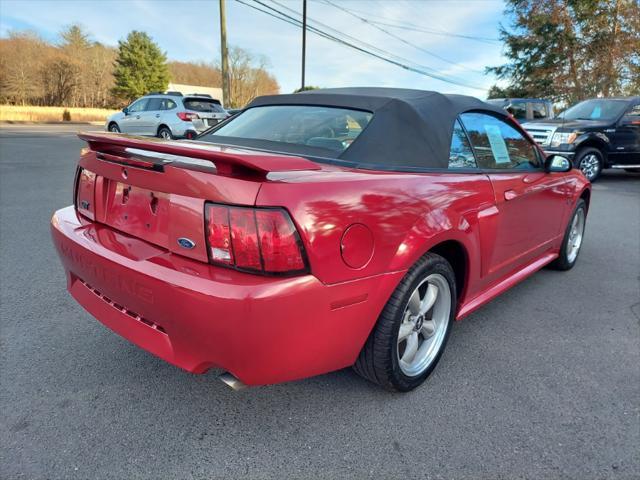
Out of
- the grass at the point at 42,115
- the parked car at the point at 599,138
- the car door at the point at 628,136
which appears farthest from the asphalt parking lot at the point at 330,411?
the grass at the point at 42,115

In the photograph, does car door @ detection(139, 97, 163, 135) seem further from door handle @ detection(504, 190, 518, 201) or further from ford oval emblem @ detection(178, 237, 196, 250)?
ford oval emblem @ detection(178, 237, 196, 250)

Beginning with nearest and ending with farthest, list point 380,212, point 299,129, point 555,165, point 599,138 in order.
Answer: point 380,212, point 299,129, point 555,165, point 599,138

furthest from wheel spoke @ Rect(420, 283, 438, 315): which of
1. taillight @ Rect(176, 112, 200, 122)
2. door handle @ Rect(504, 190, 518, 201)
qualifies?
taillight @ Rect(176, 112, 200, 122)

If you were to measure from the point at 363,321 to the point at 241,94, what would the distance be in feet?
241

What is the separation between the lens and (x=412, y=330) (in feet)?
7.52

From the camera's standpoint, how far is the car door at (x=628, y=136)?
31.7 ft

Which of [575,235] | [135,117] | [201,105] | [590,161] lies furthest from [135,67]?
[575,235]

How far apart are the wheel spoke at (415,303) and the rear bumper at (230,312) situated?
34 centimetres

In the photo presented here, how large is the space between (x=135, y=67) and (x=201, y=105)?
4811 cm

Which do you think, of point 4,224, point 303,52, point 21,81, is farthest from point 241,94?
point 4,224

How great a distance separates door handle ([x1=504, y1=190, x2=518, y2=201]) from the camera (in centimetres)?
276

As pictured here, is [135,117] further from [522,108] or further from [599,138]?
[599,138]

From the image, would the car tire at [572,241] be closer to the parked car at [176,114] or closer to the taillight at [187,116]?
the parked car at [176,114]

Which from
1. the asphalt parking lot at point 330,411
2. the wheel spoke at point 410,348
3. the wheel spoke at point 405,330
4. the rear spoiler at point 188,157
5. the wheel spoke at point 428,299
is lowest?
the asphalt parking lot at point 330,411
